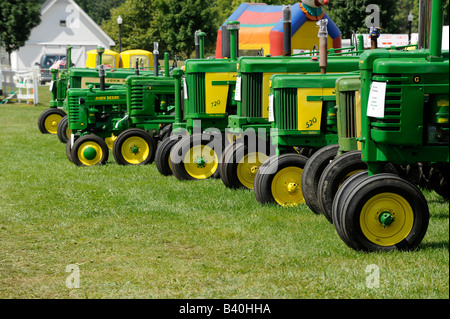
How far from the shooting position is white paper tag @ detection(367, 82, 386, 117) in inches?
205

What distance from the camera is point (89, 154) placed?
1149 cm

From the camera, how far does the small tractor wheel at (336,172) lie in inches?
244

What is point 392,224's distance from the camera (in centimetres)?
539

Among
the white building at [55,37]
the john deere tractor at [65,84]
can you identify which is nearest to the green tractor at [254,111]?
the john deere tractor at [65,84]

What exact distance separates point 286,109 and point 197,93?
2.42 meters

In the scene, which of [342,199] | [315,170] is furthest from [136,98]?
[342,199]

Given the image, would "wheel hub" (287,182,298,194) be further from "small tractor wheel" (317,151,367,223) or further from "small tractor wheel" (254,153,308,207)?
"small tractor wheel" (317,151,367,223)

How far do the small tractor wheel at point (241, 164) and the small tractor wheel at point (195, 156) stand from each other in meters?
1.06

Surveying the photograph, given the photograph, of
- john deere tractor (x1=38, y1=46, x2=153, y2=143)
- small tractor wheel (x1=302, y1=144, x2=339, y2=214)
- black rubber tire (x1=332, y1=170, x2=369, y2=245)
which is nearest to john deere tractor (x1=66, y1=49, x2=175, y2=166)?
john deere tractor (x1=38, y1=46, x2=153, y2=143)

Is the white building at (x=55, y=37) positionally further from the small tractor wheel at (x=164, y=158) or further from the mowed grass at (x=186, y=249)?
the mowed grass at (x=186, y=249)

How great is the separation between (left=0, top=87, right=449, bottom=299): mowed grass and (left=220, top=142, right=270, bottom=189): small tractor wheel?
18 cm

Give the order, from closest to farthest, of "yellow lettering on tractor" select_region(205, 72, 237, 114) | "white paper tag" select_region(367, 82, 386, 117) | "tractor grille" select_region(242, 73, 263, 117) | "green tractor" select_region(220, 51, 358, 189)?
"white paper tag" select_region(367, 82, 386, 117)
"green tractor" select_region(220, 51, 358, 189)
"tractor grille" select_region(242, 73, 263, 117)
"yellow lettering on tractor" select_region(205, 72, 237, 114)
